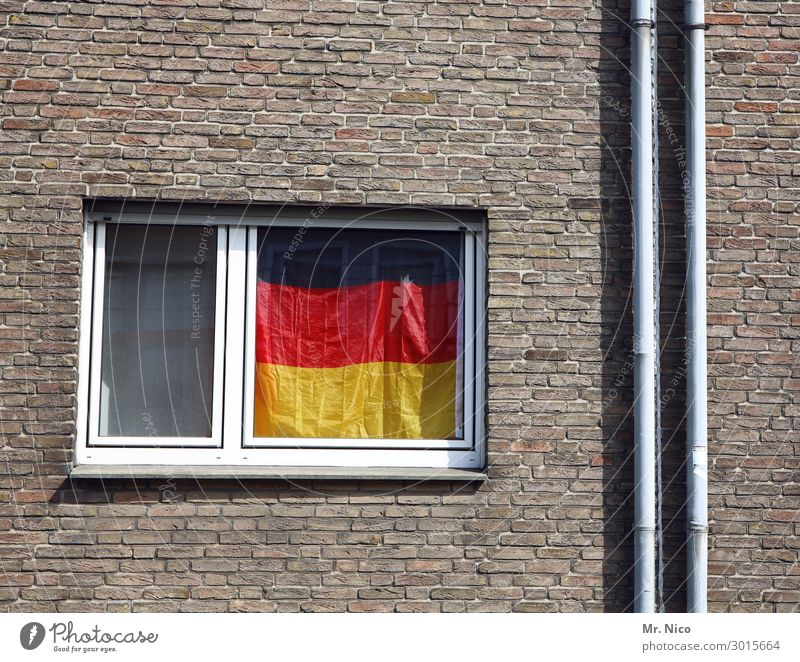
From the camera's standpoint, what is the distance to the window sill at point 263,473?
534 cm

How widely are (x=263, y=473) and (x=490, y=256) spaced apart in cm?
182

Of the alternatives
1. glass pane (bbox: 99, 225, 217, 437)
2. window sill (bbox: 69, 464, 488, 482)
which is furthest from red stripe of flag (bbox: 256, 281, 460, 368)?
window sill (bbox: 69, 464, 488, 482)

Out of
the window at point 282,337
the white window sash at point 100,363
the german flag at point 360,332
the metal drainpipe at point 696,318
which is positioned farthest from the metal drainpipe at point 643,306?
the white window sash at point 100,363

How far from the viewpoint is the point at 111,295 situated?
5.62 meters

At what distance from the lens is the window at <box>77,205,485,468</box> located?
5.57 meters

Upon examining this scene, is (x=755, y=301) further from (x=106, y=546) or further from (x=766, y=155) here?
(x=106, y=546)

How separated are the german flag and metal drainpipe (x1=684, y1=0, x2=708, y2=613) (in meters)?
1.35

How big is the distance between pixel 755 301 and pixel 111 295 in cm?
380

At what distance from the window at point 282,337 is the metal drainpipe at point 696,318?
3.98ft

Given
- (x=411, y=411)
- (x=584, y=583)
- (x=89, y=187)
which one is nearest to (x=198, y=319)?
(x=89, y=187)

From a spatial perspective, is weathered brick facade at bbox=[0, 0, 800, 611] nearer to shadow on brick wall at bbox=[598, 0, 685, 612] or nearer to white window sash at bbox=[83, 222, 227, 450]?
shadow on brick wall at bbox=[598, 0, 685, 612]

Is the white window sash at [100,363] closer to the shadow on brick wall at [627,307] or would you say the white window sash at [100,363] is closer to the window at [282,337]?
the window at [282,337]

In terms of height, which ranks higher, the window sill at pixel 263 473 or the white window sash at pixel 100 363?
Answer: the white window sash at pixel 100 363

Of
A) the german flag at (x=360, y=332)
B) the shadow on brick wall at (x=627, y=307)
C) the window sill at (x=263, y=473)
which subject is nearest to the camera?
the window sill at (x=263, y=473)
